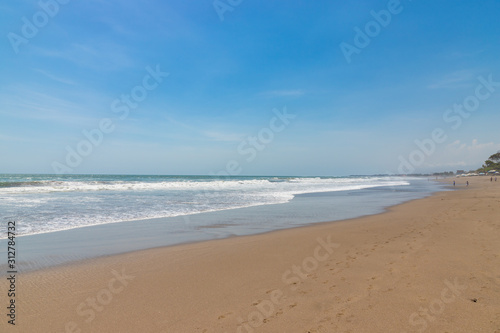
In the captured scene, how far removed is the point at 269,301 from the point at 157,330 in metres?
1.68

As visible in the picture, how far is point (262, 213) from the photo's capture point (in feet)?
46.9

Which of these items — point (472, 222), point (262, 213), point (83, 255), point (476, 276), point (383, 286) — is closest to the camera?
point (383, 286)

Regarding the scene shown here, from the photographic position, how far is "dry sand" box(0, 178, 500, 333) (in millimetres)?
3660

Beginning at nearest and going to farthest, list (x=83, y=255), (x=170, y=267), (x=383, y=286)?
(x=383, y=286), (x=170, y=267), (x=83, y=255)

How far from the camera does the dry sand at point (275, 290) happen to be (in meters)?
3.66

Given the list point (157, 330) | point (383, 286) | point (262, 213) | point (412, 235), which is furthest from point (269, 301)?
point (262, 213)

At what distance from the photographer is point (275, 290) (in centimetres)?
470

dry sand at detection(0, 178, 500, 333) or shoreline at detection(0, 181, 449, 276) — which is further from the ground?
shoreline at detection(0, 181, 449, 276)

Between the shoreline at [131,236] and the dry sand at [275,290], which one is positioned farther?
the shoreline at [131,236]

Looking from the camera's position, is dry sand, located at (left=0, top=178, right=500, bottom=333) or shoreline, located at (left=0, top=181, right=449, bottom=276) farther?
shoreline, located at (left=0, top=181, right=449, bottom=276)

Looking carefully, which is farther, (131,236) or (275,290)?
(131,236)

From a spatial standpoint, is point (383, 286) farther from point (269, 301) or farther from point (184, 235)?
point (184, 235)

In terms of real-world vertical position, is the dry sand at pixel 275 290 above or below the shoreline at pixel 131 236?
below

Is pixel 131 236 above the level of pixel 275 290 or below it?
above
